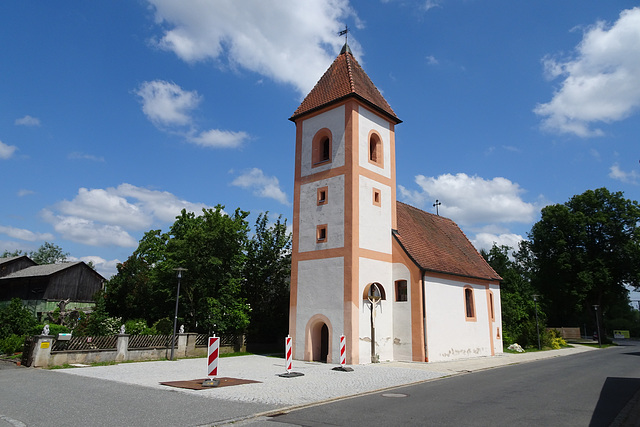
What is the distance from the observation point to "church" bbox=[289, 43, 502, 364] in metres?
20.7

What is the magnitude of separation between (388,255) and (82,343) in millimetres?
14790

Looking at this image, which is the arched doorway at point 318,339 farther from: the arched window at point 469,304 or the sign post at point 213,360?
the arched window at point 469,304

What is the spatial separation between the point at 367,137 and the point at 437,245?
851 centimetres

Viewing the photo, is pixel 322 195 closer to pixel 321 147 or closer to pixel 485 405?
pixel 321 147

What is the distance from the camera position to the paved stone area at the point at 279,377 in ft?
35.1

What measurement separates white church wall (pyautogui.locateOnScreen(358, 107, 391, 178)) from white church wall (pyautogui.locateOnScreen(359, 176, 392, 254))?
88 centimetres

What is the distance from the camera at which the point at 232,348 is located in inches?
955

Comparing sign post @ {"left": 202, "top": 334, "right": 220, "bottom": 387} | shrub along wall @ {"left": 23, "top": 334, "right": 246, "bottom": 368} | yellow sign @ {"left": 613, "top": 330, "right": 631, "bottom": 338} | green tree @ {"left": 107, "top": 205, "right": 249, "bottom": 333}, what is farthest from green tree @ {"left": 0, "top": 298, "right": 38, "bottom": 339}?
yellow sign @ {"left": 613, "top": 330, "right": 631, "bottom": 338}

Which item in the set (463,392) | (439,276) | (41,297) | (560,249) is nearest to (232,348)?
(439,276)

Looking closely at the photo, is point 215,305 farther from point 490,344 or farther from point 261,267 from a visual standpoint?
point 490,344

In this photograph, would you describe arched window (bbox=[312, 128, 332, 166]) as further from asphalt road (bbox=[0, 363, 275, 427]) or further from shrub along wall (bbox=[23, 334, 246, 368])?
asphalt road (bbox=[0, 363, 275, 427])

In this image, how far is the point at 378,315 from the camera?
69.6 feet

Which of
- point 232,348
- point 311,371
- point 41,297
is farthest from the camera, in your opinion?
point 41,297

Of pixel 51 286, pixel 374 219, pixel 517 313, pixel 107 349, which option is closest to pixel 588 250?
pixel 517 313
